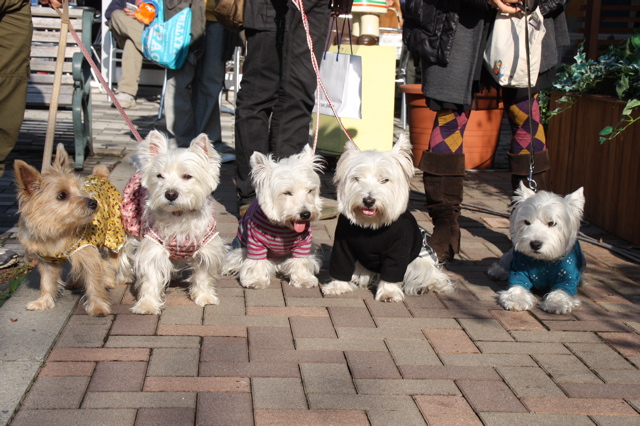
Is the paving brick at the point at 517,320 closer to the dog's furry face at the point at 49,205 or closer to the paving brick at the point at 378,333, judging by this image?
the paving brick at the point at 378,333

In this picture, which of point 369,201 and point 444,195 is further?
point 444,195

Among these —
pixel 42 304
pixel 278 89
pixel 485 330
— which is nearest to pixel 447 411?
pixel 485 330

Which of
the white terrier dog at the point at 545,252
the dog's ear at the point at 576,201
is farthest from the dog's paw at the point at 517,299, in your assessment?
the dog's ear at the point at 576,201

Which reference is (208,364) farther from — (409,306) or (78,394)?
(409,306)

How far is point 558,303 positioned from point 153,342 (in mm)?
2098

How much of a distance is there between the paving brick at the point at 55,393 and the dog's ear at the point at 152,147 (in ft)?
4.27

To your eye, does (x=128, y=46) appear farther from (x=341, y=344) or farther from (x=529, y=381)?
(x=529, y=381)

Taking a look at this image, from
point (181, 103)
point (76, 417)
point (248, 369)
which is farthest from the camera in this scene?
point (181, 103)

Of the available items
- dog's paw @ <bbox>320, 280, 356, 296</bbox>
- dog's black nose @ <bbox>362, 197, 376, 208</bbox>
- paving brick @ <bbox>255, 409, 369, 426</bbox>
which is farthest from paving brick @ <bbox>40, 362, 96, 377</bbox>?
dog's black nose @ <bbox>362, 197, 376, 208</bbox>

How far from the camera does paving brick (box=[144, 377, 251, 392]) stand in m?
2.81

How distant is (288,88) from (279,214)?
1463 millimetres

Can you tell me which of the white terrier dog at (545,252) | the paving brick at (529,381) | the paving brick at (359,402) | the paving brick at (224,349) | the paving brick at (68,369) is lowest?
the paving brick at (68,369)

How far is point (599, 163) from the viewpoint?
549 cm

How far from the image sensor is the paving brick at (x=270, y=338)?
10.7ft
